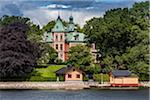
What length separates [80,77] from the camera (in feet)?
187

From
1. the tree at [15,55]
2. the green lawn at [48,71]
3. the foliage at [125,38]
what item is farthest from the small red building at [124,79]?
the tree at [15,55]

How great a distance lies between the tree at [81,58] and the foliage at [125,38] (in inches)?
76.8

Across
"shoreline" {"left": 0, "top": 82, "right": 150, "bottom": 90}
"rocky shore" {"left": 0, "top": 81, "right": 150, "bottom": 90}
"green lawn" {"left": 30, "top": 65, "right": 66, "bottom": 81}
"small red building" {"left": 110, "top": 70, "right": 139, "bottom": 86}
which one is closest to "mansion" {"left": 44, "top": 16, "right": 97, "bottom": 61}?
"green lawn" {"left": 30, "top": 65, "right": 66, "bottom": 81}

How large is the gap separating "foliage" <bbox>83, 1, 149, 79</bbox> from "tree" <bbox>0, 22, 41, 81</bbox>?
379 inches

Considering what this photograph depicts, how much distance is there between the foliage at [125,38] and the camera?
189 ft

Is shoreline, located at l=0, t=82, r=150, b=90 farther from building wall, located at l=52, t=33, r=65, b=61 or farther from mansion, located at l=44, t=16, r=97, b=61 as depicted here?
building wall, located at l=52, t=33, r=65, b=61

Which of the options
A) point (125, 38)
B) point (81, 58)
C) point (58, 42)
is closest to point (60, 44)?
point (58, 42)

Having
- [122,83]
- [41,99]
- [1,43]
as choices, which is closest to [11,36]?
[1,43]

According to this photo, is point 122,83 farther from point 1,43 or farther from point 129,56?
point 1,43

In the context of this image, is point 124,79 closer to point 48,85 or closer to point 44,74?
point 48,85

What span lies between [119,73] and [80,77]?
13.4 ft

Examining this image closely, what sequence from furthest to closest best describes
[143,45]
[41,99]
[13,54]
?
[143,45] < [13,54] < [41,99]

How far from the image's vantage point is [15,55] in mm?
53938

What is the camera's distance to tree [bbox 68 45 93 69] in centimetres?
6078
